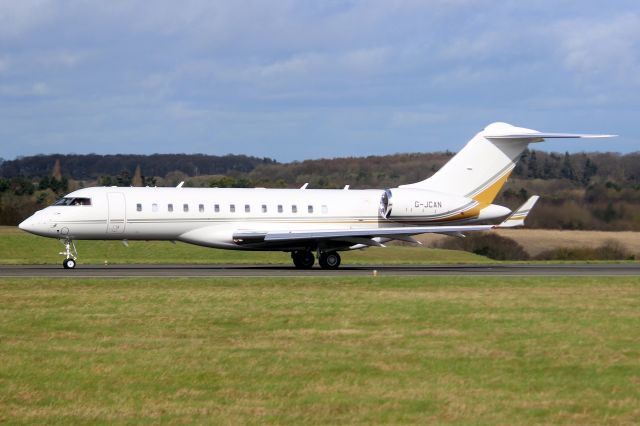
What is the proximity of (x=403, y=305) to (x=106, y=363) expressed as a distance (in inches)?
332

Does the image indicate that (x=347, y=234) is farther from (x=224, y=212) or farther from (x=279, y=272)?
(x=224, y=212)

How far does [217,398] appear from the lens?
44.5 feet

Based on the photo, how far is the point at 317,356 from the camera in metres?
16.3

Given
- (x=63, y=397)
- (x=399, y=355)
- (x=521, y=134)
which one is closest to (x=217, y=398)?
(x=63, y=397)

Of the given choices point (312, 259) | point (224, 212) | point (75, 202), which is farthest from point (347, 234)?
point (75, 202)

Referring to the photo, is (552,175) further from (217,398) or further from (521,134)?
(217,398)

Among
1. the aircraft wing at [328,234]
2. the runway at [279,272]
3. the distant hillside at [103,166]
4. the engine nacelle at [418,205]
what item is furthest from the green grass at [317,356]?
the distant hillside at [103,166]

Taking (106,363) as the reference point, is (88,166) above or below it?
above

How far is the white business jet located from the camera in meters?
36.4

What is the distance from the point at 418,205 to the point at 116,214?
11.1 meters

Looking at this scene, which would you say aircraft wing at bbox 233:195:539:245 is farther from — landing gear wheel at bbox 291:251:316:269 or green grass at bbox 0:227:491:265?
green grass at bbox 0:227:491:265

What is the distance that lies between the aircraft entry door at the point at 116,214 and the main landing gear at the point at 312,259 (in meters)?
6.47

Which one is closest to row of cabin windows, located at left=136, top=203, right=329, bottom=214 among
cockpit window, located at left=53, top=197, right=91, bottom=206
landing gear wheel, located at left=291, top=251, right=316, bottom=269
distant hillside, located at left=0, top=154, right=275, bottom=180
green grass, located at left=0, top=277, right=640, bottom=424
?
landing gear wheel, located at left=291, top=251, right=316, bottom=269

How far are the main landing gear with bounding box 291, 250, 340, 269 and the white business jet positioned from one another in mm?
36
